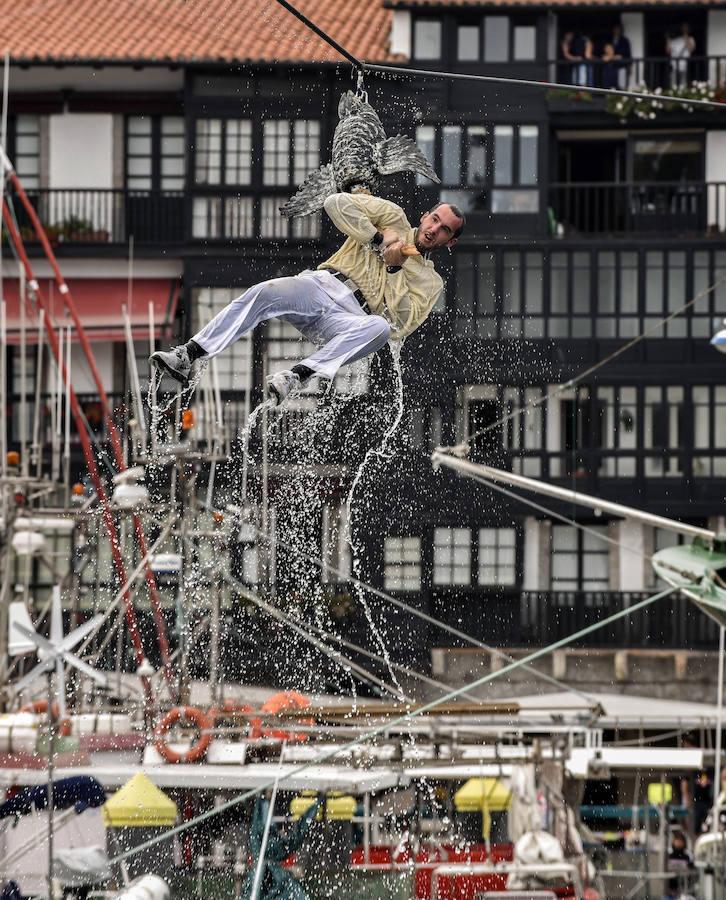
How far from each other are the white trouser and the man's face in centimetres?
56

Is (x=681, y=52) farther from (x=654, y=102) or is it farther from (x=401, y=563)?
(x=401, y=563)

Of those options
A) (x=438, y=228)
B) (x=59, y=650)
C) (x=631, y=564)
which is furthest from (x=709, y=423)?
(x=438, y=228)

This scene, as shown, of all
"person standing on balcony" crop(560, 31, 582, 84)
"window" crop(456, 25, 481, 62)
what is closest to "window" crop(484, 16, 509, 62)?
"window" crop(456, 25, 481, 62)

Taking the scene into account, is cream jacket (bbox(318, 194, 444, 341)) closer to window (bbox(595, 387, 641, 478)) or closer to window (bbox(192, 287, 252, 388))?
window (bbox(192, 287, 252, 388))

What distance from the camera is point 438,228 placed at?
15656mm

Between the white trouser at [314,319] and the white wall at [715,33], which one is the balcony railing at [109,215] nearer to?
the white wall at [715,33]

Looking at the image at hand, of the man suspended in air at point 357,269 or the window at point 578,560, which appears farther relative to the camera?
the window at point 578,560

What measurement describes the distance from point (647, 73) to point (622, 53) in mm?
617

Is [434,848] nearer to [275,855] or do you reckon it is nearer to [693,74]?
[275,855]

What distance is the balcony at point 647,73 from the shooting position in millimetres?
38781

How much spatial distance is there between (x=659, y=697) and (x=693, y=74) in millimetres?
9811

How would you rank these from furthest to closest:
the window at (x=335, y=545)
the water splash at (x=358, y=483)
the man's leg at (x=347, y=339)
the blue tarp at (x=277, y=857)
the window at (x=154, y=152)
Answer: the window at (x=154, y=152), the window at (x=335, y=545), the blue tarp at (x=277, y=857), the water splash at (x=358, y=483), the man's leg at (x=347, y=339)

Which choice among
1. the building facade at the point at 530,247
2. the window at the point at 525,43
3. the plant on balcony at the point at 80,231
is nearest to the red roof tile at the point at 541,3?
the building facade at the point at 530,247

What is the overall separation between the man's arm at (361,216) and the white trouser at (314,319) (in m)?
0.35
